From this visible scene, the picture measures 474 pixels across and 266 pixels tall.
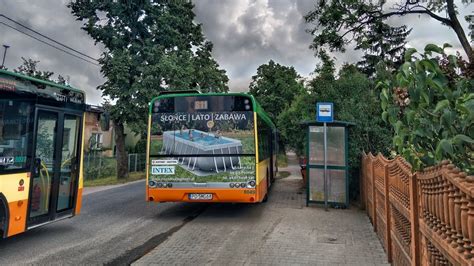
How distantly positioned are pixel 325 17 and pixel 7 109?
10803 mm

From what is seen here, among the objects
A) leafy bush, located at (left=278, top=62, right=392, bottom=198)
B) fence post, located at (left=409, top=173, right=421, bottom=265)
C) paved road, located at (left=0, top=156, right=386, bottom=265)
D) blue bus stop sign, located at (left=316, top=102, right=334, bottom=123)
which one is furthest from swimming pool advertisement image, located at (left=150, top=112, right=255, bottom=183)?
fence post, located at (left=409, top=173, right=421, bottom=265)

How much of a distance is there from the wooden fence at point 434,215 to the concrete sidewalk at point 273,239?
131 centimetres

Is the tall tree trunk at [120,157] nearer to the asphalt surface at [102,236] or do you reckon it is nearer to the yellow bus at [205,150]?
the asphalt surface at [102,236]

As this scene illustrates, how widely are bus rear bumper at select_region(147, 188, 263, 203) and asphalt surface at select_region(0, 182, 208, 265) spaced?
66 cm

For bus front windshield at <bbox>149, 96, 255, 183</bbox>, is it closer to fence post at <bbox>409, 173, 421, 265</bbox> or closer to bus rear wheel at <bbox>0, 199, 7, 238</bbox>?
bus rear wheel at <bbox>0, 199, 7, 238</bbox>

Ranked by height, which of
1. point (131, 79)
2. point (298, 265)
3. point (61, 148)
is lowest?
point (298, 265)

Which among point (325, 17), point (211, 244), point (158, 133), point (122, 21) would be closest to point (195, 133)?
point (158, 133)

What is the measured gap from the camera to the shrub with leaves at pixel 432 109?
2266mm

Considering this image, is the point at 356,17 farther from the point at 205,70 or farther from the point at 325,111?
the point at 205,70

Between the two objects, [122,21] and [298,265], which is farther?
[122,21]

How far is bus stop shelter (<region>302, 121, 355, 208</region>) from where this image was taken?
415 inches

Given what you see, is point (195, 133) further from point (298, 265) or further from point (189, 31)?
point (189, 31)

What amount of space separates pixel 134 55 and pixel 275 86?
3047 cm

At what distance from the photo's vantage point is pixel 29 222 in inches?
258
